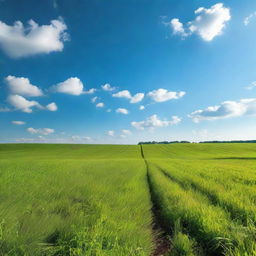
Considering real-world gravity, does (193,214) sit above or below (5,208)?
below

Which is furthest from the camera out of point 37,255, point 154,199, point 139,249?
point 154,199

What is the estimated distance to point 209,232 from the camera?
3.22m

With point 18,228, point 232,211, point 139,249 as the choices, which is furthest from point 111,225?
point 232,211

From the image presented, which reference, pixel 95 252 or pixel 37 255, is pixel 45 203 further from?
pixel 95 252

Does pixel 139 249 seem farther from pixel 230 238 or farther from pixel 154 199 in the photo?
pixel 154 199

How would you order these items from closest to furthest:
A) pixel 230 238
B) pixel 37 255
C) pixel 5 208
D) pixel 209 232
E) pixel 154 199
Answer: pixel 37 255
pixel 230 238
pixel 209 232
pixel 5 208
pixel 154 199

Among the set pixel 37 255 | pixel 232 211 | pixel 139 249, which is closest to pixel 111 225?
pixel 139 249

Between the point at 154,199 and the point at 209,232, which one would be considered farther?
the point at 154,199

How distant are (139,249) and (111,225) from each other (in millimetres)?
827

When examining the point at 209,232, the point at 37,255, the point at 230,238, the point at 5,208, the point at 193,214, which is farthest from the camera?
the point at 193,214

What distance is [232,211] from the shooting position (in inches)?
173

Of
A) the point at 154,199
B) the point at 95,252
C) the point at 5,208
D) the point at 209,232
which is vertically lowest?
the point at 154,199

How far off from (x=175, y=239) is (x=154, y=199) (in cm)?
347

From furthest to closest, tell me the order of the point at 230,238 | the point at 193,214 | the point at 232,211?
the point at 232,211 → the point at 193,214 → the point at 230,238
